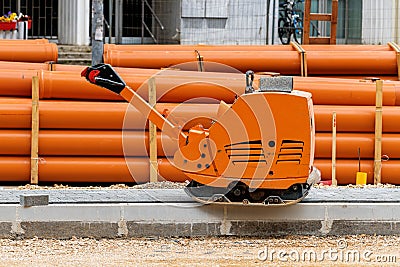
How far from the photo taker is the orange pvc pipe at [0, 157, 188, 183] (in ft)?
46.2

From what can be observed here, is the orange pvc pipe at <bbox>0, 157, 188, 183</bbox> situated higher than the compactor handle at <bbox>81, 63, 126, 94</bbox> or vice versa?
the compactor handle at <bbox>81, 63, 126, 94</bbox>

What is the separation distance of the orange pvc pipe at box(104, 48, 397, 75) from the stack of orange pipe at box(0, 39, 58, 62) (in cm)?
111

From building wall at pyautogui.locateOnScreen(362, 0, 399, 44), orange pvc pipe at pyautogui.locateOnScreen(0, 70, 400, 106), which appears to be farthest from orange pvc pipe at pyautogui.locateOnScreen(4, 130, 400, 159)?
building wall at pyautogui.locateOnScreen(362, 0, 399, 44)

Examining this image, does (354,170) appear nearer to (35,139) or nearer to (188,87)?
(188,87)

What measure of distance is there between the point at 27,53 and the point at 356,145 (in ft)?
20.1

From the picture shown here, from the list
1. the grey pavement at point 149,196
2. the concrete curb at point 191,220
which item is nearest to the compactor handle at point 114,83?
the grey pavement at point 149,196

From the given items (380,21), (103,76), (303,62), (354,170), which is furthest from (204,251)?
(380,21)

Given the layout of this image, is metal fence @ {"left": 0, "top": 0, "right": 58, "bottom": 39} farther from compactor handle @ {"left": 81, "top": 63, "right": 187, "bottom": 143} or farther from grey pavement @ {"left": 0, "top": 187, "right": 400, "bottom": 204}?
compactor handle @ {"left": 81, "top": 63, "right": 187, "bottom": 143}

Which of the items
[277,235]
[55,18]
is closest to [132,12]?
[55,18]

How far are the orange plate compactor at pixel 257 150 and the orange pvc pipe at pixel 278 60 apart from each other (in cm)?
613

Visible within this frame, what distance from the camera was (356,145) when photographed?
48.1 ft

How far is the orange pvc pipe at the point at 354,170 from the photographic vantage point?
14.5 meters

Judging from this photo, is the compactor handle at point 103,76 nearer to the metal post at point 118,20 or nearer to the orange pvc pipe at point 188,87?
the orange pvc pipe at point 188,87

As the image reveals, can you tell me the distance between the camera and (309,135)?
10.3 m
